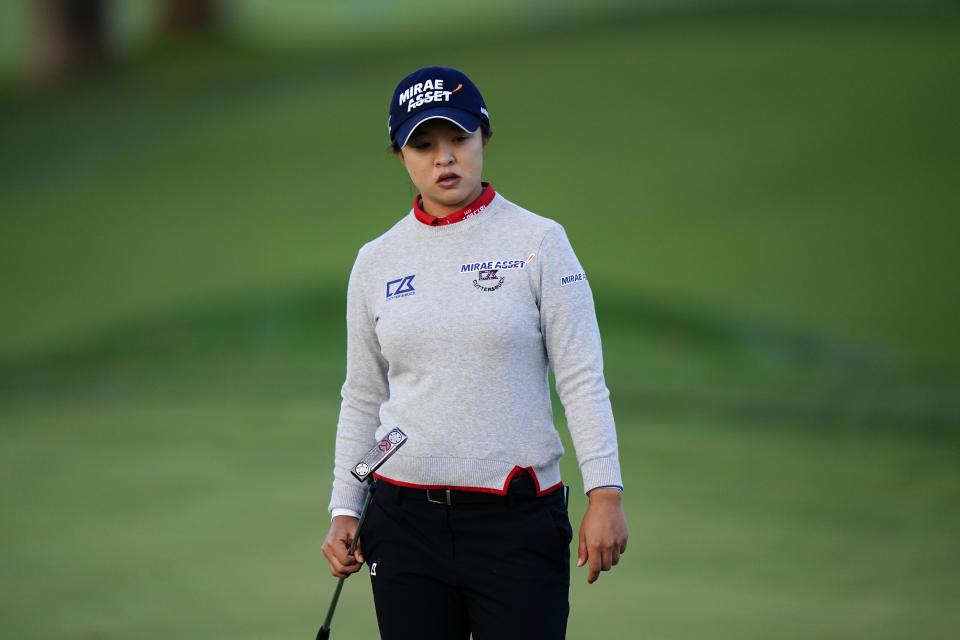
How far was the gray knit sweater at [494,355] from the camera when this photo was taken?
186 cm

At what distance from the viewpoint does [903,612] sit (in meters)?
3.47

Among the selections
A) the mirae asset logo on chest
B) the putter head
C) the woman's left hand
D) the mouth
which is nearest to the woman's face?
the mouth

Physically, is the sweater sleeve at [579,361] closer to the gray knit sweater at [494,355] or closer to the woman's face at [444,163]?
the gray knit sweater at [494,355]

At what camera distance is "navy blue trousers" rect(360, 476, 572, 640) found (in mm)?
1869

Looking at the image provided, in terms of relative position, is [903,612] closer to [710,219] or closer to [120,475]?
[120,475]

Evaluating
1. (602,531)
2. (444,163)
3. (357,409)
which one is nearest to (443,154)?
(444,163)

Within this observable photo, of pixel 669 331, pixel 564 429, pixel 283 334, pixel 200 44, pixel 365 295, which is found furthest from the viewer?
pixel 200 44

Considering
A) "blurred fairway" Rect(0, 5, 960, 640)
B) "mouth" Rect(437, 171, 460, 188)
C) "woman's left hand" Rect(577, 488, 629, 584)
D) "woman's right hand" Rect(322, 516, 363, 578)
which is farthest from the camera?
"blurred fairway" Rect(0, 5, 960, 640)

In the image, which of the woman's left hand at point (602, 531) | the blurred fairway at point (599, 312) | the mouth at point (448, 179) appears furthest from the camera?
the blurred fairway at point (599, 312)

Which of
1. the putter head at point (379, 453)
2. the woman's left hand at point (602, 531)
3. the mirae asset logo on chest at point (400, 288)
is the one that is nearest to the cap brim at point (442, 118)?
the mirae asset logo on chest at point (400, 288)

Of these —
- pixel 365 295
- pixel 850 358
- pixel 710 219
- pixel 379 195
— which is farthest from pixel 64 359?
pixel 365 295

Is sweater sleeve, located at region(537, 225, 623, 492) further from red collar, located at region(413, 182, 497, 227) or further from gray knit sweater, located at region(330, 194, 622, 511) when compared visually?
red collar, located at region(413, 182, 497, 227)

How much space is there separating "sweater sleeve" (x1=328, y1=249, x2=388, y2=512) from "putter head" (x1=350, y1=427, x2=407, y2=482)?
0.44 ft

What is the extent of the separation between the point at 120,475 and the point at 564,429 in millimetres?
2126
